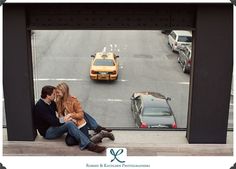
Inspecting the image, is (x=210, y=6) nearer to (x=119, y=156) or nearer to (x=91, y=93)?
(x=119, y=156)

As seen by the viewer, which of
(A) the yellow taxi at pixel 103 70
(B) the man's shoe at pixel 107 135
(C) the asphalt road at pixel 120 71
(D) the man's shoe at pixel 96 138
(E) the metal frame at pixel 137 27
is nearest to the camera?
(E) the metal frame at pixel 137 27

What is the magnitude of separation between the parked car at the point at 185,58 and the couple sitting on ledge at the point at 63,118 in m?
12.4

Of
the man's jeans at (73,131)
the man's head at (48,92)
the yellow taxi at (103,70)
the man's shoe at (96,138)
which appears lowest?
the man's shoe at (96,138)

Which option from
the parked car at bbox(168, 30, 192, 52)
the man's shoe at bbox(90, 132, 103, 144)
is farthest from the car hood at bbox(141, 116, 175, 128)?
the parked car at bbox(168, 30, 192, 52)

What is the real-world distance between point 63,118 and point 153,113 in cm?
595

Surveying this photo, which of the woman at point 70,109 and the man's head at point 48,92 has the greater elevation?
the man's head at point 48,92

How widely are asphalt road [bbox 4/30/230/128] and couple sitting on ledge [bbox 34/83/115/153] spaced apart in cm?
676

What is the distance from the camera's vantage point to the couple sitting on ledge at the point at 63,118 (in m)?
7.57

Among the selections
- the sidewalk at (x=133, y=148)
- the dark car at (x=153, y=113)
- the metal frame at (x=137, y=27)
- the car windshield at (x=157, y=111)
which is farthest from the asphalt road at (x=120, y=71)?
the metal frame at (x=137, y=27)

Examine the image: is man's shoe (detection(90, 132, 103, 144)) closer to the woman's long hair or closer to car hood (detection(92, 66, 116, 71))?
the woman's long hair

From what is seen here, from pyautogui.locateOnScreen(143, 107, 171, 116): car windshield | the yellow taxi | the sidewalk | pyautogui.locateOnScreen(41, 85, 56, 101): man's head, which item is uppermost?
pyautogui.locateOnScreen(41, 85, 56, 101): man's head

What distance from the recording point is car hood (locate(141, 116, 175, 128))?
12756mm

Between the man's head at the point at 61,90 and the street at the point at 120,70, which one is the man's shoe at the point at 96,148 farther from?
the street at the point at 120,70

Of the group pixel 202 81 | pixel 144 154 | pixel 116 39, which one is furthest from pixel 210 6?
pixel 116 39
